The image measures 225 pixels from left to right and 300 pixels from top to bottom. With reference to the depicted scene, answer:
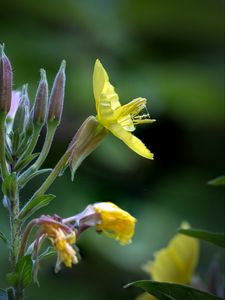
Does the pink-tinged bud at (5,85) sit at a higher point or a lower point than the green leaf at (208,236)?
higher

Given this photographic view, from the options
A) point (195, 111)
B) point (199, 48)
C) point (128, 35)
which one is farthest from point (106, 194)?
point (199, 48)

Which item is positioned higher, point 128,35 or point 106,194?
point 128,35

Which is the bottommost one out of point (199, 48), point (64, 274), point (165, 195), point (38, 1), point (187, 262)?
point (64, 274)

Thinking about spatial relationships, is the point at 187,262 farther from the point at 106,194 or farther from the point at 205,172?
the point at 205,172

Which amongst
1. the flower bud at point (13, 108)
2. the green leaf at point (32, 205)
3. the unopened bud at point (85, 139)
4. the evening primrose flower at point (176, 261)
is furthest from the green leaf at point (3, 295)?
the evening primrose flower at point (176, 261)

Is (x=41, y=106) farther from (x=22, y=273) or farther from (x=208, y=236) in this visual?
(x=208, y=236)

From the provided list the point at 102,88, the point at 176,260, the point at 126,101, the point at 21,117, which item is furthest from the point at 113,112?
the point at 126,101

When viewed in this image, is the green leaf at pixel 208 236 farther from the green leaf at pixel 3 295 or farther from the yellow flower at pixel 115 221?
the green leaf at pixel 3 295
